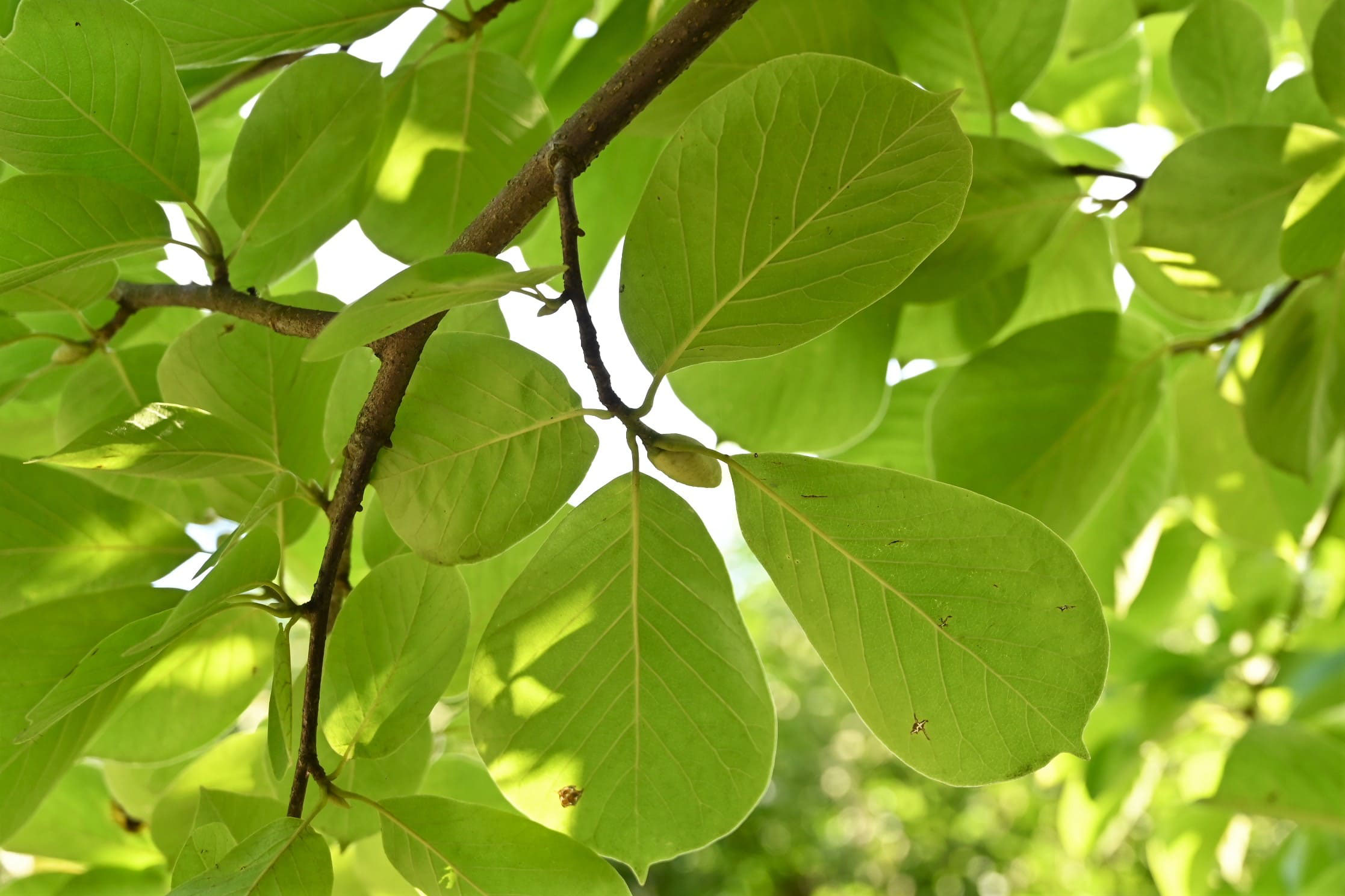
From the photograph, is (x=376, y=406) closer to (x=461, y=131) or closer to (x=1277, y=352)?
(x=461, y=131)

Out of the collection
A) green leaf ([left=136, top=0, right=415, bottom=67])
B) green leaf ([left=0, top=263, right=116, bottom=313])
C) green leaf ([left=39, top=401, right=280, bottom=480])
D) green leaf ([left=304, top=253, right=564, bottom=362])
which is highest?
green leaf ([left=136, top=0, right=415, bottom=67])

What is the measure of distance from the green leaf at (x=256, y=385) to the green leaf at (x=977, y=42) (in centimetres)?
37

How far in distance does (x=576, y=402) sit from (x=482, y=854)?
0.17 m

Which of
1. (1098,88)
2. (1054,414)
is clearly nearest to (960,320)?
(1054,414)

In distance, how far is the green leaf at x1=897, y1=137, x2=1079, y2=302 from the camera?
1.76 feet

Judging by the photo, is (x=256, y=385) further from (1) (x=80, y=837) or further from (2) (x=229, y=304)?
(1) (x=80, y=837)

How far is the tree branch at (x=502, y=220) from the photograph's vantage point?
0.37 metres

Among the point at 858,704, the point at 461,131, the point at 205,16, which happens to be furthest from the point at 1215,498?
the point at 205,16

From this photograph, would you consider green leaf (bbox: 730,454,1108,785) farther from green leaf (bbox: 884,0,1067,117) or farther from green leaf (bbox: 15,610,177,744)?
green leaf (bbox: 884,0,1067,117)

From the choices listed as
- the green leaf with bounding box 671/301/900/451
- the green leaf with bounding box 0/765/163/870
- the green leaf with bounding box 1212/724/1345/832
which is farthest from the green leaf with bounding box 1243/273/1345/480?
the green leaf with bounding box 0/765/163/870

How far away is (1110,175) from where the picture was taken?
0.57 meters

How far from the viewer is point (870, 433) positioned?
741 mm

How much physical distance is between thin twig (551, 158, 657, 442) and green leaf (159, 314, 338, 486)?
18 cm

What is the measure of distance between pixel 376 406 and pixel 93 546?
0.20 m
